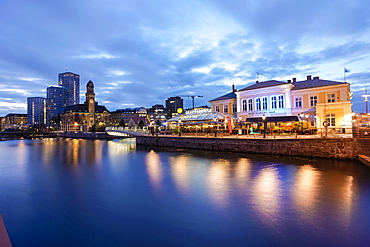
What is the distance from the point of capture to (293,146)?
77.6ft

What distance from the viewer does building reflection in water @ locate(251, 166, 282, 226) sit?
10434 millimetres

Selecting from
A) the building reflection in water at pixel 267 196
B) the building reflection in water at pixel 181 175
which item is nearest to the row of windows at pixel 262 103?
the building reflection in water at pixel 181 175

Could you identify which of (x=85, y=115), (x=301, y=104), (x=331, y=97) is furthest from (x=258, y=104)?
(x=85, y=115)

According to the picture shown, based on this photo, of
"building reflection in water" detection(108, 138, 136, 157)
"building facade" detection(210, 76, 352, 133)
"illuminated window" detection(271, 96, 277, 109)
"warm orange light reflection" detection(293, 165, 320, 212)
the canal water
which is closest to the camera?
the canal water

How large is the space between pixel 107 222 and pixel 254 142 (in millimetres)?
20111

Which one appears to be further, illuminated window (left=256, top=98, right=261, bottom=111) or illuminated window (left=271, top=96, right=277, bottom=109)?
illuminated window (left=256, top=98, right=261, bottom=111)

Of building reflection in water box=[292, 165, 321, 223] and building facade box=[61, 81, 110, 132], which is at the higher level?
building facade box=[61, 81, 110, 132]

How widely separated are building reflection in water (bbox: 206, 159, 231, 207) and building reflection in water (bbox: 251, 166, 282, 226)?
5.24 feet

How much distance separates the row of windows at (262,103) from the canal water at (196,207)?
19.0m

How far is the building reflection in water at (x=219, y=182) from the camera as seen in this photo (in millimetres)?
12786

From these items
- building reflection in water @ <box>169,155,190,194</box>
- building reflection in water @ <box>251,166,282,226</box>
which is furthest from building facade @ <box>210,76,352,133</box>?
building reflection in water @ <box>251,166,282,226</box>

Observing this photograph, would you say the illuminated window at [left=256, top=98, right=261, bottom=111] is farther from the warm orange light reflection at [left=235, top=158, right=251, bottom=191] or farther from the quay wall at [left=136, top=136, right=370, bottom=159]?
the warm orange light reflection at [left=235, top=158, right=251, bottom=191]

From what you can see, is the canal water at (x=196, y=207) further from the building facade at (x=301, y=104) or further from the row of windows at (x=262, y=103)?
the row of windows at (x=262, y=103)

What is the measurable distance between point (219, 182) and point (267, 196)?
3.90m
